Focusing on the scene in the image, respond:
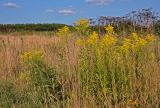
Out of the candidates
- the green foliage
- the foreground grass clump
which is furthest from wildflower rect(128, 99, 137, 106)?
the green foliage

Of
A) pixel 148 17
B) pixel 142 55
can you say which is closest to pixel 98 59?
pixel 142 55

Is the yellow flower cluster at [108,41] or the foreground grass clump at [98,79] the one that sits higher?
the yellow flower cluster at [108,41]

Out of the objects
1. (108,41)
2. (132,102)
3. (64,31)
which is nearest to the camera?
(132,102)

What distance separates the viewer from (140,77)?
5.73 meters

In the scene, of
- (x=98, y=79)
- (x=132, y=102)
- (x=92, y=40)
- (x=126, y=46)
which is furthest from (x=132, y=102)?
(x=92, y=40)

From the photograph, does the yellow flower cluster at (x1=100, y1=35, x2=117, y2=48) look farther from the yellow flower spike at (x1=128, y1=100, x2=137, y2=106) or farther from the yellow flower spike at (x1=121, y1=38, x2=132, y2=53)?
the yellow flower spike at (x1=128, y1=100, x2=137, y2=106)

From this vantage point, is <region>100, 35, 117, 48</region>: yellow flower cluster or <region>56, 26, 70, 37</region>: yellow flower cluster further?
<region>56, 26, 70, 37</region>: yellow flower cluster

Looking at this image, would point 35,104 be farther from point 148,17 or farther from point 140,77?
point 148,17

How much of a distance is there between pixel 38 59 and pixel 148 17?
392 centimetres

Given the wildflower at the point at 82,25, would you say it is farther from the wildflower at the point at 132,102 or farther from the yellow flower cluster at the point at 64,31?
the wildflower at the point at 132,102

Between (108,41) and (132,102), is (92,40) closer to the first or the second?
(108,41)

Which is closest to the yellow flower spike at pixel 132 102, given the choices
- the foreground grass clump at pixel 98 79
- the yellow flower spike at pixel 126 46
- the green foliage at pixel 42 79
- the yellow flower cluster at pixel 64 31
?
the foreground grass clump at pixel 98 79

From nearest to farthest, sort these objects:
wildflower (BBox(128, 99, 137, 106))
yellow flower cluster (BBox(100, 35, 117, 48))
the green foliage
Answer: wildflower (BBox(128, 99, 137, 106)), yellow flower cluster (BBox(100, 35, 117, 48)), the green foliage

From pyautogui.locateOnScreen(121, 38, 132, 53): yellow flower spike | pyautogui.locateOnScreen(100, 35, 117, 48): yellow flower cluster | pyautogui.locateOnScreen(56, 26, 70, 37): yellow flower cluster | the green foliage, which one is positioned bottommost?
the green foliage
